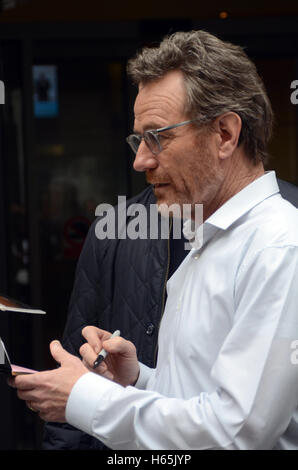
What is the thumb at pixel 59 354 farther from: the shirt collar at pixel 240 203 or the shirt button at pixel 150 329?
the shirt button at pixel 150 329

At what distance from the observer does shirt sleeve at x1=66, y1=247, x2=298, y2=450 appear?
1.36 meters

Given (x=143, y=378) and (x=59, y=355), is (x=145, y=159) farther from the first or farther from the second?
(x=143, y=378)

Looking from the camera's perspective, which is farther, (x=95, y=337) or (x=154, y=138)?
(x=95, y=337)

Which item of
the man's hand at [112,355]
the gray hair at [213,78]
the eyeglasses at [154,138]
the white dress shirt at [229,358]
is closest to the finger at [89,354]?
the man's hand at [112,355]

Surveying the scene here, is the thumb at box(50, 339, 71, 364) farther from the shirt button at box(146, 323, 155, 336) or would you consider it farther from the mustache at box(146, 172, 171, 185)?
the shirt button at box(146, 323, 155, 336)

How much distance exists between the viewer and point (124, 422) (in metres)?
1.45

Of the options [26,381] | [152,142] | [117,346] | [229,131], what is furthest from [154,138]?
[26,381]

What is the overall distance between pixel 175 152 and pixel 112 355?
1.91 ft

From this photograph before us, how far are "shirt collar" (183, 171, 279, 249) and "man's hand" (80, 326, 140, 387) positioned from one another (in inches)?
14.1

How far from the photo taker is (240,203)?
1604mm

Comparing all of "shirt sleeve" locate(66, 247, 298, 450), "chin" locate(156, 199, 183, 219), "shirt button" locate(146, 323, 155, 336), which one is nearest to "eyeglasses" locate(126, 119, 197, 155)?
"chin" locate(156, 199, 183, 219)

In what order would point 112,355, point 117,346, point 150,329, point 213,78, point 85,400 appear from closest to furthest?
1. point 85,400
2. point 213,78
3. point 117,346
4. point 112,355
5. point 150,329

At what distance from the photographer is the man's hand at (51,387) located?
1.52 metres
